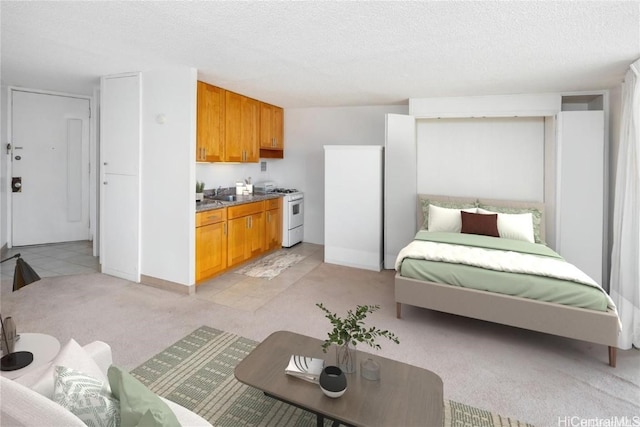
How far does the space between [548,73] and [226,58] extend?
3.17 metres

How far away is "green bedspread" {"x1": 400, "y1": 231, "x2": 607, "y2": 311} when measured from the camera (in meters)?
2.69

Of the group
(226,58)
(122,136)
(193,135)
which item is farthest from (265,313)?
(122,136)

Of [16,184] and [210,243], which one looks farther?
[16,184]

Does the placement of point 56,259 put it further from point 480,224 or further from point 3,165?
point 480,224

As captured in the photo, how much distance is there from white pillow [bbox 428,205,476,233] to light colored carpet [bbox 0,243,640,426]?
98 cm

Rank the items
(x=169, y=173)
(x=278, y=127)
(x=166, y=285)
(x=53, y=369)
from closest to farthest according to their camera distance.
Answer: (x=53, y=369), (x=169, y=173), (x=166, y=285), (x=278, y=127)

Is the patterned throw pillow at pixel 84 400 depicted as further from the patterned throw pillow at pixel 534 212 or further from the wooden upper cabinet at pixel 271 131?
the wooden upper cabinet at pixel 271 131

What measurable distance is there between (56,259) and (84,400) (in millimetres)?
4864

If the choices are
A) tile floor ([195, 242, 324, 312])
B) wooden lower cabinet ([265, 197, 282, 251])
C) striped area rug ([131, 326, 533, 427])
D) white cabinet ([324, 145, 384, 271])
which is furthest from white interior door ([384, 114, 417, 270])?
striped area rug ([131, 326, 533, 427])

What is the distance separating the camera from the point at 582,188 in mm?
4207

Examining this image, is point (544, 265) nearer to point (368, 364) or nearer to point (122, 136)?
point (368, 364)

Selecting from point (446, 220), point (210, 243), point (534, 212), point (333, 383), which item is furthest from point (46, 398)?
point (534, 212)

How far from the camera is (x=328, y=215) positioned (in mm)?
5215

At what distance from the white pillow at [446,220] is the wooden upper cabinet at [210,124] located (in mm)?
2824
